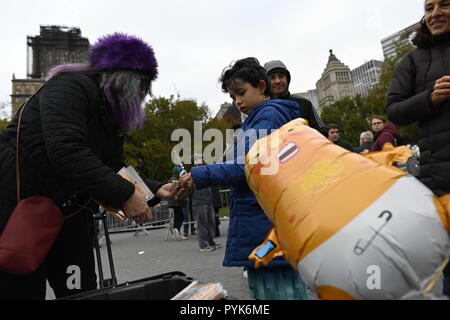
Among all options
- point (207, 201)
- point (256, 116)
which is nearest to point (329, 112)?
point (207, 201)

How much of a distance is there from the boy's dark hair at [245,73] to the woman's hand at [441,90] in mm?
876

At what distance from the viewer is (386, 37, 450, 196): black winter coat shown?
5.74 feet

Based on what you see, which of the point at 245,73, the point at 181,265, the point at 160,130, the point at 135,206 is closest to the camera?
the point at 135,206

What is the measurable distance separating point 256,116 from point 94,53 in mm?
928

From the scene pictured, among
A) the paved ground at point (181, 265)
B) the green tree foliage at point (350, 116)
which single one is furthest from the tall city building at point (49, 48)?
the paved ground at point (181, 265)

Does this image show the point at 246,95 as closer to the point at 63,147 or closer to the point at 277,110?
the point at 277,110

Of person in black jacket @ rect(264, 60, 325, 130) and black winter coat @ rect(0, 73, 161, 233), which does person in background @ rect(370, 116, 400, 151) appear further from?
black winter coat @ rect(0, 73, 161, 233)

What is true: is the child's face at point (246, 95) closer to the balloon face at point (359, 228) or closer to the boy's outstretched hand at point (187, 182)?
the boy's outstretched hand at point (187, 182)

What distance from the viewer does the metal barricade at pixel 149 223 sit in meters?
12.9

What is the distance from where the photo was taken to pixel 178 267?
536cm

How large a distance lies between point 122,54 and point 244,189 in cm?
94

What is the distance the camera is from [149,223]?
14180 millimetres

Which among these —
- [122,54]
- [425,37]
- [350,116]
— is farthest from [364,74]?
[122,54]

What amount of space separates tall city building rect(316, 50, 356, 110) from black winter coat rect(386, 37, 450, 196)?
105904 mm
